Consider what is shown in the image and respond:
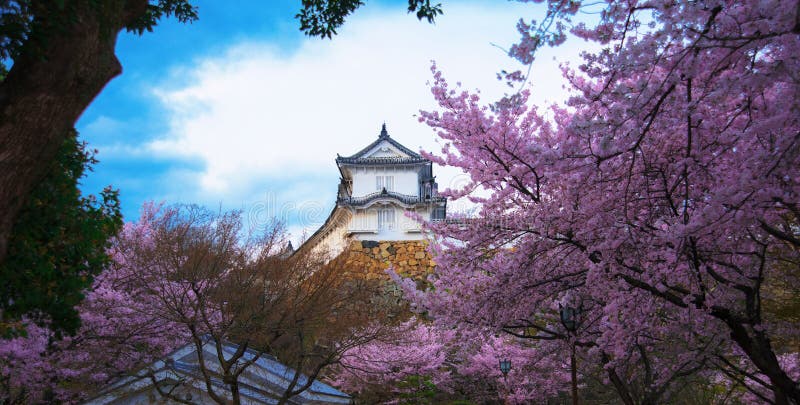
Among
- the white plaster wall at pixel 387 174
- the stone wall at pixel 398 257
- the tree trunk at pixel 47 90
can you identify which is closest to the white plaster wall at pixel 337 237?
the stone wall at pixel 398 257

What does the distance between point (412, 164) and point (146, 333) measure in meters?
21.7

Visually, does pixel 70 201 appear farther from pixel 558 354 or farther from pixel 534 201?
pixel 558 354

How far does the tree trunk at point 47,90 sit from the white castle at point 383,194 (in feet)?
88.4

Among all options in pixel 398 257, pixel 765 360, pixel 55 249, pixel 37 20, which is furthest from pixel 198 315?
pixel 398 257

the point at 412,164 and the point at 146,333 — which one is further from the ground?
the point at 412,164

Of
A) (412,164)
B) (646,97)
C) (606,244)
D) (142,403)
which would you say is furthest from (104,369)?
(412,164)

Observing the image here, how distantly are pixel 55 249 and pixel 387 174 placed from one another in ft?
90.4

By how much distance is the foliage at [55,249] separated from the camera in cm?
533

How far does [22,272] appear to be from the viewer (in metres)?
5.38

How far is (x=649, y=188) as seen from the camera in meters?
6.75

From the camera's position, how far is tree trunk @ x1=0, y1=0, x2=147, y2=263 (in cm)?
394

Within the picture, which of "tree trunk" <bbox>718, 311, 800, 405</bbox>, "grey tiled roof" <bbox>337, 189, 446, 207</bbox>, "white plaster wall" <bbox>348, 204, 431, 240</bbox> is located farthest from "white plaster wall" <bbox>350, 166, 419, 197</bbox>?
"tree trunk" <bbox>718, 311, 800, 405</bbox>

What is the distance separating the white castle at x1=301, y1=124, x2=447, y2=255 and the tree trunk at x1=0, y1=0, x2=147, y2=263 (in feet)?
88.4

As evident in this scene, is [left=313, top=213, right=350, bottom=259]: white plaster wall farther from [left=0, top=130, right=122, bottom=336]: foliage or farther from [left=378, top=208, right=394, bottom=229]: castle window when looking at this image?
[left=0, top=130, right=122, bottom=336]: foliage
